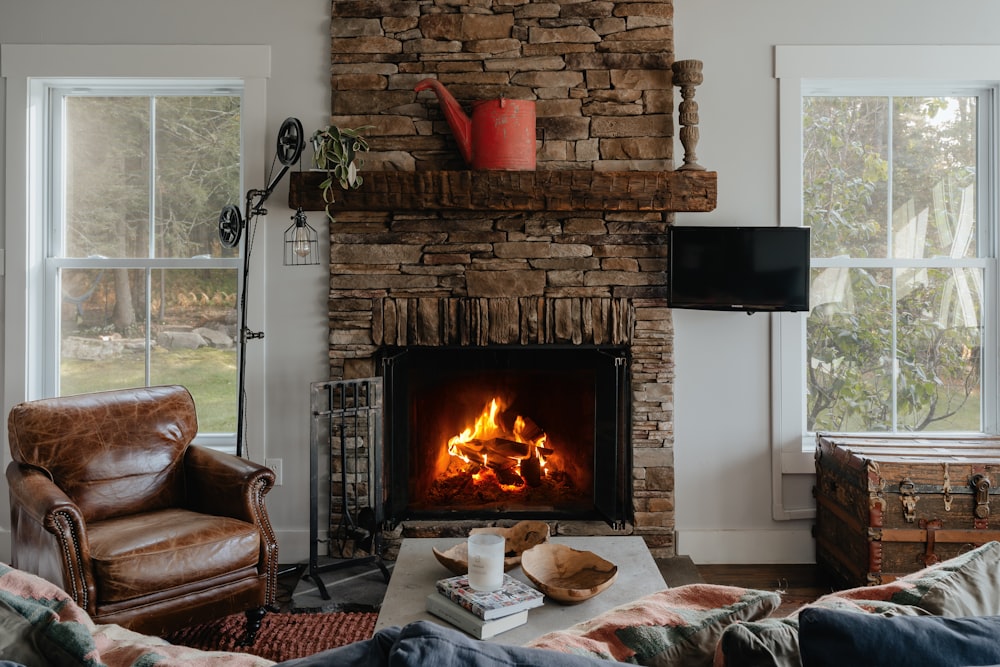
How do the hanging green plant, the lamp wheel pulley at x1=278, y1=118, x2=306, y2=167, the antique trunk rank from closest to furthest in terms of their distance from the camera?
the antique trunk → the hanging green plant → the lamp wheel pulley at x1=278, y1=118, x2=306, y2=167

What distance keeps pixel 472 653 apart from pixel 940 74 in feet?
11.6

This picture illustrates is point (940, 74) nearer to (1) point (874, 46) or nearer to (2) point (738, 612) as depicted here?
(1) point (874, 46)

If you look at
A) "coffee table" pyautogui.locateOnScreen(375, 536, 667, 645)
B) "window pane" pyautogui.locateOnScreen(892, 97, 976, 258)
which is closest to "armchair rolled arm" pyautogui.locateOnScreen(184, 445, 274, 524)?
"coffee table" pyautogui.locateOnScreen(375, 536, 667, 645)

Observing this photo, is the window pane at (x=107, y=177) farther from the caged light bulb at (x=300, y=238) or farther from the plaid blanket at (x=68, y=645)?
the plaid blanket at (x=68, y=645)

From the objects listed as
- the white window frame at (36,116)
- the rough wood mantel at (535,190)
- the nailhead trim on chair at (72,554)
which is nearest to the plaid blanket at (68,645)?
the nailhead trim on chair at (72,554)

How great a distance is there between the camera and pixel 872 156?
10.9 feet

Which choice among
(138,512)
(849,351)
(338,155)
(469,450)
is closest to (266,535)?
(138,512)

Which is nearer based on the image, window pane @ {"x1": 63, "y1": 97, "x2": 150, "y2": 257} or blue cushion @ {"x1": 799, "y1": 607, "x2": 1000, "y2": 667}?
blue cushion @ {"x1": 799, "y1": 607, "x2": 1000, "y2": 667}

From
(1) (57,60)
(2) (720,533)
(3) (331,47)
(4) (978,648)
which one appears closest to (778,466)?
(2) (720,533)

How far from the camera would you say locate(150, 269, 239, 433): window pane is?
3.35 meters

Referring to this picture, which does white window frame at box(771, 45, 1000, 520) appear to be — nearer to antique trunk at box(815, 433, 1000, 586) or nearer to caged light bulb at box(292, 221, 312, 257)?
antique trunk at box(815, 433, 1000, 586)

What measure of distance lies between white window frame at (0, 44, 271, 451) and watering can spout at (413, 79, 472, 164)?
0.78 m

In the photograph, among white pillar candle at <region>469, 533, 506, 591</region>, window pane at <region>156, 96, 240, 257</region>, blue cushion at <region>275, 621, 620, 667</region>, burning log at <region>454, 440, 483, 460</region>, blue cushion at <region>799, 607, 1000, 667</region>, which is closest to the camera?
blue cushion at <region>275, 621, 620, 667</region>

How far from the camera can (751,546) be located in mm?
3248
